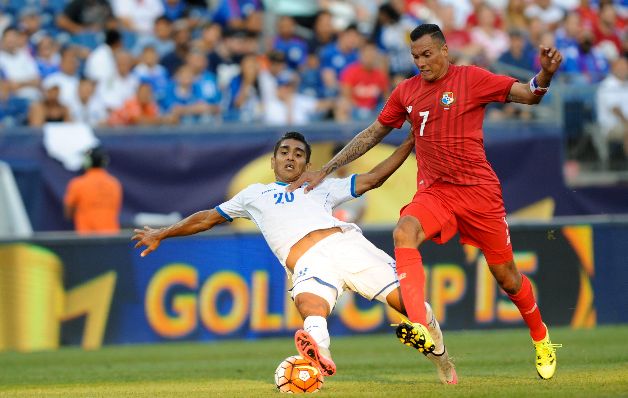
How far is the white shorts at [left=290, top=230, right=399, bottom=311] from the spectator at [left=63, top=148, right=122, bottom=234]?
297 inches

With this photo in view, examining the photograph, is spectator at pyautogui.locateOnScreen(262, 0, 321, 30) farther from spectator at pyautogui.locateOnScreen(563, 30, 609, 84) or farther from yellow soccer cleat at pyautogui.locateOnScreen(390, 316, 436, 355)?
yellow soccer cleat at pyautogui.locateOnScreen(390, 316, 436, 355)

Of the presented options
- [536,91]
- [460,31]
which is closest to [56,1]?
[460,31]

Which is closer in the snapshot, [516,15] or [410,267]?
[410,267]

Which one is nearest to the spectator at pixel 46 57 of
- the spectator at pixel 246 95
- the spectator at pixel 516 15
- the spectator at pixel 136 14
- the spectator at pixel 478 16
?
the spectator at pixel 136 14

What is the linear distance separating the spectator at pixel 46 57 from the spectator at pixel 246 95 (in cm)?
263

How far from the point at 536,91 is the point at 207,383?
3459 millimetres

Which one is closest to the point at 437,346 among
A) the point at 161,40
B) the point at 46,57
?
the point at 46,57

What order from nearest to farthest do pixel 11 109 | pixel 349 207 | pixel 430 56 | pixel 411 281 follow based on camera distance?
pixel 411 281
pixel 430 56
pixel 349 207
pixel 11 109

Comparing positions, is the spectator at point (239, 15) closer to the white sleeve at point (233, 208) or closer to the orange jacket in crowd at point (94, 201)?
the orange jacket in crowd at point (94, 201)

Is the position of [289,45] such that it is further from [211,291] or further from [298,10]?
[211,291]

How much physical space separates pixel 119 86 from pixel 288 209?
365 inches

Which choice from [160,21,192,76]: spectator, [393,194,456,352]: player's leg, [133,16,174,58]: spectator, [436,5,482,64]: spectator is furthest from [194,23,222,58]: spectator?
[393,194,456,352]: player's leg

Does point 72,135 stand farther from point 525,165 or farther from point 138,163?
point 525,165

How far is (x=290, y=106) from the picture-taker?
1778 centimetres
